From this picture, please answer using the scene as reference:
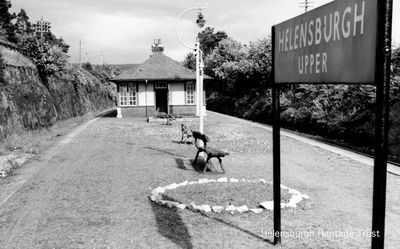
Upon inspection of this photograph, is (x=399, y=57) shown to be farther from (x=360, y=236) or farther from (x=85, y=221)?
(x=85, y=221)

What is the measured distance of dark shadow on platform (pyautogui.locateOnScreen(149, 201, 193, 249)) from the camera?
19.2 ft

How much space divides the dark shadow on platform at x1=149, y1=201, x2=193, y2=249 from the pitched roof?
2395 centimetres

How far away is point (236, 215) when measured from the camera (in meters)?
7.02

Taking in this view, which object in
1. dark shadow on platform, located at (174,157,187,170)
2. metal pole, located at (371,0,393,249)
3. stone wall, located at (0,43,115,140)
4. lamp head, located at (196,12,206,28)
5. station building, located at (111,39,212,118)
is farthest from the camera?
station building, located at (111,39,212,118)

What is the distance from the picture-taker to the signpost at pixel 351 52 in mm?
3029

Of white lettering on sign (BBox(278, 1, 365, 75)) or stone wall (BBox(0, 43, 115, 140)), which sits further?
stone wall (BBox(0, 43, 115, 140))

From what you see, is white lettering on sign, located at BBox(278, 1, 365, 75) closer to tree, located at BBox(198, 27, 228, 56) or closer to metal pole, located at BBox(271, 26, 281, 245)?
metal pole, located at BBox(271, 26, 281, 245)

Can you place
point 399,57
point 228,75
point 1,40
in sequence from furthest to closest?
point 228,75 → point 1,40 → point 399,57

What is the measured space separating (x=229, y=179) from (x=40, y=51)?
2125 cm

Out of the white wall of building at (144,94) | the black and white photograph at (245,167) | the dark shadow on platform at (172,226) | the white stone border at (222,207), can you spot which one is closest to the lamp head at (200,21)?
the black and white photograph at (245,167)

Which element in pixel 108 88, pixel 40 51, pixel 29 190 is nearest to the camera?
pixel 29 190

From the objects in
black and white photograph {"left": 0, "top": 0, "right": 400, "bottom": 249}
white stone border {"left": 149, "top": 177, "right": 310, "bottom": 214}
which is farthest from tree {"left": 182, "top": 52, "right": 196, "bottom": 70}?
white stone border {"left": 149, "top": 177, "right": 310, "bottom": 214}

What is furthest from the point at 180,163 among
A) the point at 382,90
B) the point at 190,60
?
the point at 190,60

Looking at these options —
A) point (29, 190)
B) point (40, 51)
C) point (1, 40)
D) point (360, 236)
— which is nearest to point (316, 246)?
point (360, 236)
